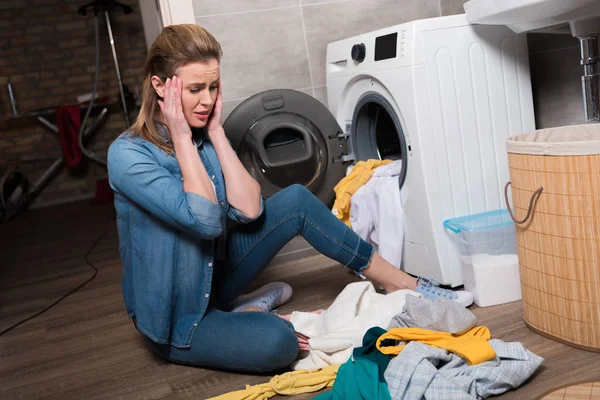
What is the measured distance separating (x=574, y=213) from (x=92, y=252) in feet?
9.30

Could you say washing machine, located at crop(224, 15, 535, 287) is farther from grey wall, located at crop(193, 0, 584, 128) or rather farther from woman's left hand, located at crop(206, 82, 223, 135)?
woman's left hand, located at crop(206, 82, 223, 135)

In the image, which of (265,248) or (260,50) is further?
(260,50)

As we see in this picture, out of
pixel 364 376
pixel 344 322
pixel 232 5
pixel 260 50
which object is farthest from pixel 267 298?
pixel 232 5

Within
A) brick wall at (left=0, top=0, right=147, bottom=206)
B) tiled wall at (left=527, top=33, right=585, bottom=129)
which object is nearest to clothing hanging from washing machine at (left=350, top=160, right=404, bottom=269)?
tiled wall at (left=527, top=33, right=585, bottom=129)

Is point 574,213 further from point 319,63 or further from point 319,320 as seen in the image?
point 319,63

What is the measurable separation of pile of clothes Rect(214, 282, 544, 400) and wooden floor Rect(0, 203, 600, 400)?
2.9 inches

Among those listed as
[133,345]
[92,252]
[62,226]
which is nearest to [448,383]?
[133,345]

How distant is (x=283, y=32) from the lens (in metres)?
2.49

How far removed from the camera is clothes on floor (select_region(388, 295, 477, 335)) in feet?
4.98

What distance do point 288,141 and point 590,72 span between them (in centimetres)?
108

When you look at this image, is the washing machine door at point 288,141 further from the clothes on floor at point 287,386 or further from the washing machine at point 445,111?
the clothes on floor at point 287,386

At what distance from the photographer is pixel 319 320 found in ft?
5.84

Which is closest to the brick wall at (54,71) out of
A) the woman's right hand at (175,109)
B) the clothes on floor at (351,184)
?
the clothes on floor at (351,184)

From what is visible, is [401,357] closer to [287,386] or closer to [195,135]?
[287,386]
